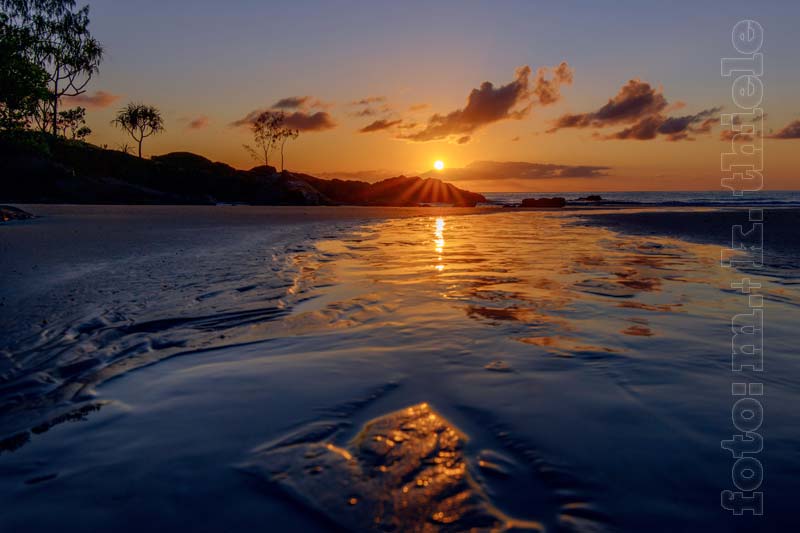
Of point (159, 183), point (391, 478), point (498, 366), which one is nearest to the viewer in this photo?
point (391, 478)

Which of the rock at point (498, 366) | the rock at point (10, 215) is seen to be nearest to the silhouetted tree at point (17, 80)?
the rock at point (10, 215)

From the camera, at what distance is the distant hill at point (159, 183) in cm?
3806

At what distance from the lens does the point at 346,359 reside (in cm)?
351

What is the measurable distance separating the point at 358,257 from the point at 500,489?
7757 mm

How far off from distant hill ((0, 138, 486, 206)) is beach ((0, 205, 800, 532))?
19033 mm

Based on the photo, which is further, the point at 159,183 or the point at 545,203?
the point at 159,183

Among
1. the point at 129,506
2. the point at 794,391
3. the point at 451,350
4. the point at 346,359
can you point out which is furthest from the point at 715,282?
the point at 129,506

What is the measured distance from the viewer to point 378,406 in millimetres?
2711

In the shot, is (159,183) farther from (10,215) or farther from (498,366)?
(498,366)

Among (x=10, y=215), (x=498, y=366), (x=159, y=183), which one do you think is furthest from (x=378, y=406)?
(x=159, y=183)

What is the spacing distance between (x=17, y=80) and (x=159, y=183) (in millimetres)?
36310

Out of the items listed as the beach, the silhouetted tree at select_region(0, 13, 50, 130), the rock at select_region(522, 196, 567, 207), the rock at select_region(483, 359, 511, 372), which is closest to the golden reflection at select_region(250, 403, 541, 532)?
the beach

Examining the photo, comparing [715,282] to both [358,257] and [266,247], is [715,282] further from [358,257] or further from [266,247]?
[266,247]

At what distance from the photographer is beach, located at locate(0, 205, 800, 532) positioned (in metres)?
1.81
